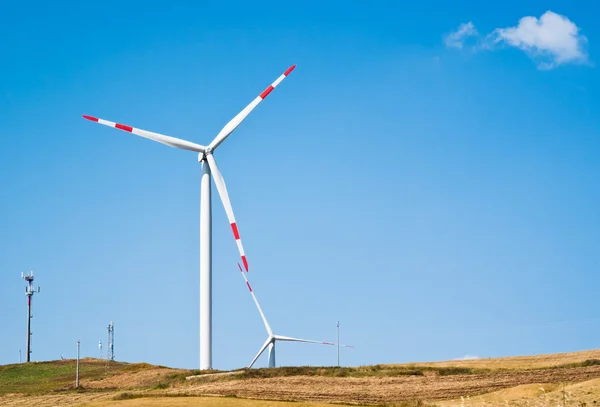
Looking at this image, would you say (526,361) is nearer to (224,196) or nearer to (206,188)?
(224,196)

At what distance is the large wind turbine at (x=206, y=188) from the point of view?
78.9 m

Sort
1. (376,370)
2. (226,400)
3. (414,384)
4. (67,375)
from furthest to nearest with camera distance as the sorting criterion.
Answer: (67,375) → (376,370) → (414,384) → (226,400)

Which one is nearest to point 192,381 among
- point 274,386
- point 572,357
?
point 274,386

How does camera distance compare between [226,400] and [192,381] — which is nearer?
[226,400]

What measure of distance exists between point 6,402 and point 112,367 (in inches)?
1548

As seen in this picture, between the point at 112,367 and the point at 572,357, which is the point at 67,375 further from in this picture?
the point at 572,357

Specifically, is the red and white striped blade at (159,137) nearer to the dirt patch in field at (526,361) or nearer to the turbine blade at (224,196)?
the turbine blade at (224,196)

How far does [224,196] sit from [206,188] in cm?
365

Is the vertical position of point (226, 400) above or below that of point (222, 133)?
below

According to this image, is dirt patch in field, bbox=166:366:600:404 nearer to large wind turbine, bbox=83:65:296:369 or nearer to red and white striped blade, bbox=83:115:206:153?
large wind turbine, bbox=83:65:296:369

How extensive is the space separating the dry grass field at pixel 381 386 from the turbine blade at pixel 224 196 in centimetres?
1052

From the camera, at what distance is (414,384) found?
6219cm

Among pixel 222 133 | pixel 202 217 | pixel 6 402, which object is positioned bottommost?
pixel 6 402

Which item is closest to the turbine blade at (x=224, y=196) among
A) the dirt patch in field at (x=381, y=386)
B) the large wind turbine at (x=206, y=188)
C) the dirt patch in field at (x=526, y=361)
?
the large wind turbine at (x=206, y=188)
